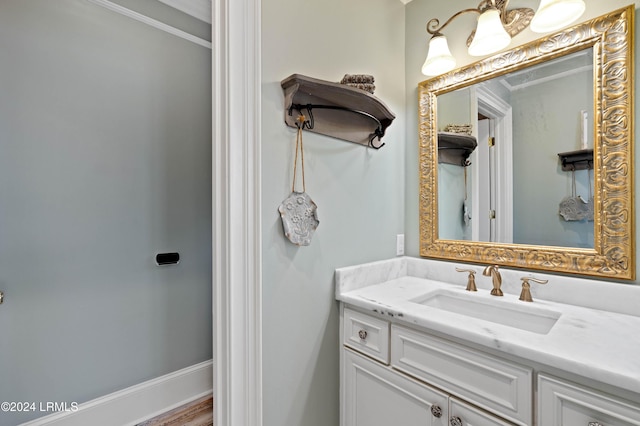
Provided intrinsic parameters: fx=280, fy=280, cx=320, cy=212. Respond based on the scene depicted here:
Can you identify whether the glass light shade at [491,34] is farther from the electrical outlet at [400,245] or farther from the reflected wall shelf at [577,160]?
the electrical outlet at [400,245]

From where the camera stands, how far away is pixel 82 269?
156cm

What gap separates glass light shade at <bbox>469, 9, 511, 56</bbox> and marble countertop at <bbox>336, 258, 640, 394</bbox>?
1.01m

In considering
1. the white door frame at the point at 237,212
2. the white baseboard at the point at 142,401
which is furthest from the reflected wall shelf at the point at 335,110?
the white baseboard at the point at 142,401

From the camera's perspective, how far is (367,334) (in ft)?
3.80

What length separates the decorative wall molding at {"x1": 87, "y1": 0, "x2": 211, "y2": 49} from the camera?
1633 millimetres

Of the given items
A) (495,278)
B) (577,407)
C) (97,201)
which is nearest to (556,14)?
(495,278)

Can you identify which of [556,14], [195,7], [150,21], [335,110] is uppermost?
[195,7]

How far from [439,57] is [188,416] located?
2.53 m

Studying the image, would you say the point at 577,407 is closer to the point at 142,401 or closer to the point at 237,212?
the point at 237,212

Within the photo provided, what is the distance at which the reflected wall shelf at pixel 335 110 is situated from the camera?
1.11 meters

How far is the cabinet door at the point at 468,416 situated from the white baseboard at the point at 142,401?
68.2 inches

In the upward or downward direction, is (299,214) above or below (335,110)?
below

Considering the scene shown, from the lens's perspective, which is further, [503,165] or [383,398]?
[503,165]

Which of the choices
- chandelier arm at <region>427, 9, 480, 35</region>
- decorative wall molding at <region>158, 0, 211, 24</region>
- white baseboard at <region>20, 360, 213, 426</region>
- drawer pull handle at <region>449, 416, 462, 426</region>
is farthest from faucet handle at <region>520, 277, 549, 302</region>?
decorative wall molding at <region>158, 0, 211, 24</region>
